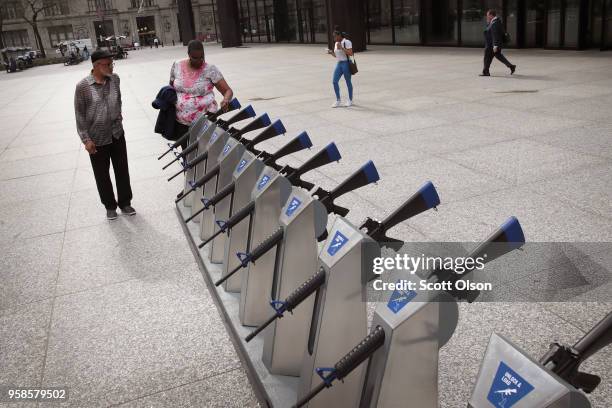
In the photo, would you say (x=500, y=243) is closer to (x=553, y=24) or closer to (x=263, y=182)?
(x=263, y=182)

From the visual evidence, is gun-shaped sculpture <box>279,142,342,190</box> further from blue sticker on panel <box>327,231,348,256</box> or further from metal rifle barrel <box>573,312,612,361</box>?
metal rifle barrel <box>573,312,612,361</box>

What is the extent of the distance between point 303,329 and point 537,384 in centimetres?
142

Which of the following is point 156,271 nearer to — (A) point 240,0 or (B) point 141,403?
(B) point 141,403

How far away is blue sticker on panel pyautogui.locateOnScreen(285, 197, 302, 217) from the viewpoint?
260cm

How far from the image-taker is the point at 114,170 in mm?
5465

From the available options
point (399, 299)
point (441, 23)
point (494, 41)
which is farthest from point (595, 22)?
point (399, 299)

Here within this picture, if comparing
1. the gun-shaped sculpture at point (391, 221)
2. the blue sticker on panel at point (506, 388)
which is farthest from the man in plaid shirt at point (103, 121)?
the blue sticker on panel at point (506, 388)

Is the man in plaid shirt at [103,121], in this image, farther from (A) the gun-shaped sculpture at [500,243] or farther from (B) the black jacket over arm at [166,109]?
(A) the gun-shaped sculpture at [500,243]

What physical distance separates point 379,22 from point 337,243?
89.1 ft

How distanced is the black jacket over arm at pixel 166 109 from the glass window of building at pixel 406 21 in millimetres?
20922

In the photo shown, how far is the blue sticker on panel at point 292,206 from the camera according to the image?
260 centimetres

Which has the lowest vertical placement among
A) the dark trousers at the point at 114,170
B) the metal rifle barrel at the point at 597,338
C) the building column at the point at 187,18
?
the dark trousers at the point at 114,170

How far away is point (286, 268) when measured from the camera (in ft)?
8.58

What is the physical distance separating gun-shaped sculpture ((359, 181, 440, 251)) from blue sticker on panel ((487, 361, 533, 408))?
68 centimetres
